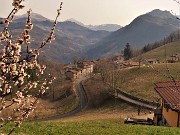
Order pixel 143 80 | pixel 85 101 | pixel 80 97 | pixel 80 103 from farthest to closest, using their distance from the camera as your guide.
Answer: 1. pixel 80 97
2. pixel 85 101
3. pixel 80 103
4. pixel 143 80

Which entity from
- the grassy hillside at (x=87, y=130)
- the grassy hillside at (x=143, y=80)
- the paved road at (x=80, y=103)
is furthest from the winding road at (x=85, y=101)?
the grassy hillside at (x=87, y=130)

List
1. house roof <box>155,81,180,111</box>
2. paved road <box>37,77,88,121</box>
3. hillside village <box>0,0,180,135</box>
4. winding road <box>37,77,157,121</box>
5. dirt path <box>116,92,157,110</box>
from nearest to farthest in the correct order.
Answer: hillside village <box>0,0,180,135</box> < house roof <box>155,81,180,111</box> < dirt path <box>116,92,157,110</box> < winding road <box>37,77,157,121</box> < paved road <box>37,77,88,121</box>

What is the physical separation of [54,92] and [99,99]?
36.2 m

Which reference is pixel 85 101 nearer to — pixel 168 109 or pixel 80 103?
pixel 80 103

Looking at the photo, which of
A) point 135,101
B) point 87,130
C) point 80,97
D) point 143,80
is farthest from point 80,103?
point 87,130

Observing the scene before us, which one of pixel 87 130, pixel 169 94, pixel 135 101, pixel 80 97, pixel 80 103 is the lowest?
pixel 80 103

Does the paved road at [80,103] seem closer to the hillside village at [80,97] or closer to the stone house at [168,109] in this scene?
the hillside village at [80,97]

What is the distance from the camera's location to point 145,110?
6141 cm

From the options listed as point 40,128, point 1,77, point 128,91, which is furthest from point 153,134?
point 128,91

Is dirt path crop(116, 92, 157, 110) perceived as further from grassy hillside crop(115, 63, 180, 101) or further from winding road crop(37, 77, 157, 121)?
grassy hillside crop(115, 63, 180, 101)

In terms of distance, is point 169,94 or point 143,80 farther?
point 143,80

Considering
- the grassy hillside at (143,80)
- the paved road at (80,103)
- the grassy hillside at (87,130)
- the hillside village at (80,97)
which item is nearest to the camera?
the hillside village at (80,97)

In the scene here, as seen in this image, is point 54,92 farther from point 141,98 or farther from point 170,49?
point 170,49

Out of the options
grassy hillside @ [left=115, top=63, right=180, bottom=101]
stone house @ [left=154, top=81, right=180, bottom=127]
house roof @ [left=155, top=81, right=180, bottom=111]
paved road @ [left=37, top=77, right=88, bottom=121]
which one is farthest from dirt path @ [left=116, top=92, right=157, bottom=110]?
house roof @ [left=155, top=81, right=180, bottom=111]
